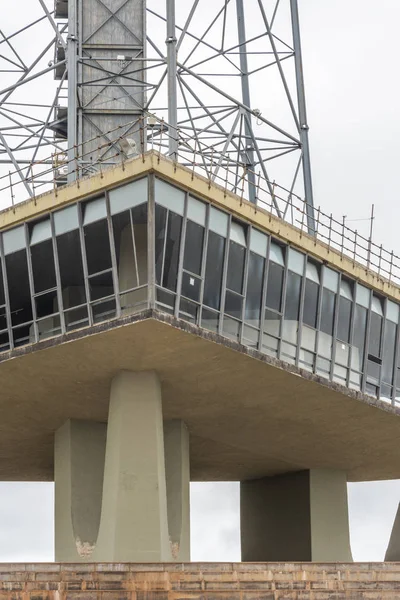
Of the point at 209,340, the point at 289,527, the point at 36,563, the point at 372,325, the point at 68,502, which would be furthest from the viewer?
the point at 289,527

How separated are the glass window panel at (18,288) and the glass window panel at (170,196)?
16.5 ft

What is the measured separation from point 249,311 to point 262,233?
7.47 ft

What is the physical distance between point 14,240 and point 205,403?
7806mm

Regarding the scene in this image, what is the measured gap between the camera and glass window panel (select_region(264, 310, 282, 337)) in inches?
1527

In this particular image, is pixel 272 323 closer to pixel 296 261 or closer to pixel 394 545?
pixel 296 261

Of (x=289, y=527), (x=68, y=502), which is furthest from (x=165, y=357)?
(x=289, y=527)

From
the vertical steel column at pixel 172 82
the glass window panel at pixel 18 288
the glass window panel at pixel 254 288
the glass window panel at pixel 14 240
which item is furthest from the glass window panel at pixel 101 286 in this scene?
the vertical steel column at pixel 172 82

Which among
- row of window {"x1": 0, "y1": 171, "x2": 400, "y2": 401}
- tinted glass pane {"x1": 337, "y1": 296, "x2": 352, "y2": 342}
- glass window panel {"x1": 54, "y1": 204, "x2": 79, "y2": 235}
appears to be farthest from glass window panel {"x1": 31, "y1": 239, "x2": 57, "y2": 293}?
tinted glass pane {"x1": 337, "y1": 296, "x2": 352, "y2": 342}

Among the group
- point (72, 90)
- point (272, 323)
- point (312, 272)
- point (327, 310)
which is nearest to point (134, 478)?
point (272, 323)

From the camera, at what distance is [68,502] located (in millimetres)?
40406

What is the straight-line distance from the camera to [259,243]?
3781 centimetres

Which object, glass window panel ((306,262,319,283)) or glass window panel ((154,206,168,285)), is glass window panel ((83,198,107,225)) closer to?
glass window panel ((154,206,168,285))

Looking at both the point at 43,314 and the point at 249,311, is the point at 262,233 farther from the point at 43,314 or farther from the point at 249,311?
the point at 43,314

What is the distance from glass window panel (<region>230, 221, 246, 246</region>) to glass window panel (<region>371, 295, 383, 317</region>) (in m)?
7.72
